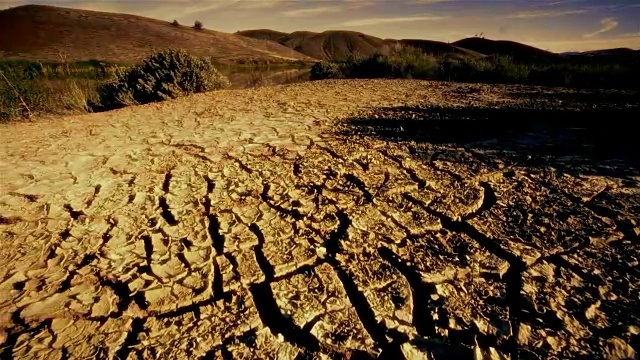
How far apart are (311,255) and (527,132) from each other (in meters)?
2.68

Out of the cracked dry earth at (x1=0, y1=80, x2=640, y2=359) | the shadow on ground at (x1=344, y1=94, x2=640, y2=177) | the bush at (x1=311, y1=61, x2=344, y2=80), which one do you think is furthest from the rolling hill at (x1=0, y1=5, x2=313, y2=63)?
the cracked dry earth at (x1=0, y1=80, x2=640, y2=359)

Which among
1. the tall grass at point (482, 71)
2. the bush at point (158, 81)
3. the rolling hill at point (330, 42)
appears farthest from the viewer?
the rolling hill at point (330, 42)

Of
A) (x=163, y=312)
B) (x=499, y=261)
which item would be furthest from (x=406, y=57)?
(x=163, y=312)

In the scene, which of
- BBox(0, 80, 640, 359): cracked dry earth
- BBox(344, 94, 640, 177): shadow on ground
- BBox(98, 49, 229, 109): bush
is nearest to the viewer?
BBox(0, 80, 640, 359): cracked dry earth

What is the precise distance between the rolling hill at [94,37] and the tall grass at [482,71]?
1423cm

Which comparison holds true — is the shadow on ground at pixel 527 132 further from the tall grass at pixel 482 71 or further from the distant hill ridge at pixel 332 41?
the distant hill ridge at pixel 332 41

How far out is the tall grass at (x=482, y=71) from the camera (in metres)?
6.46

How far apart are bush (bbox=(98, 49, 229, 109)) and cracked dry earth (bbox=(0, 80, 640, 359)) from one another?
101 inches

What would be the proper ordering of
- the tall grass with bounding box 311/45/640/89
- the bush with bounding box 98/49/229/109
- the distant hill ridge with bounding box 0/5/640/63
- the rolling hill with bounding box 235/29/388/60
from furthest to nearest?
the rolling hill with bounding box 235/29/388/60, the distant hill ridge with bounding box 0/5/640/63, the tall grass with bounding box 311/45/640/89, the bush with bounding box 98/49/229/109

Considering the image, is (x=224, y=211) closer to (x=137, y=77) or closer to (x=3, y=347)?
(x=3, y=347)

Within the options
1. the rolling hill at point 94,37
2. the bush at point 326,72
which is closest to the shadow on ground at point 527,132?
the bush at point 326,72

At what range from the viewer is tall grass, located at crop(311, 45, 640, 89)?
6.46m

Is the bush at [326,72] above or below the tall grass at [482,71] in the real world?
below

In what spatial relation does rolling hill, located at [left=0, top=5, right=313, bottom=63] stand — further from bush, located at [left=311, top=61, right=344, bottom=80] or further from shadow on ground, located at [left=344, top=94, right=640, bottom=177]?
shadow on ground, located at [left=344, top=94, right=640, bottom=177]
